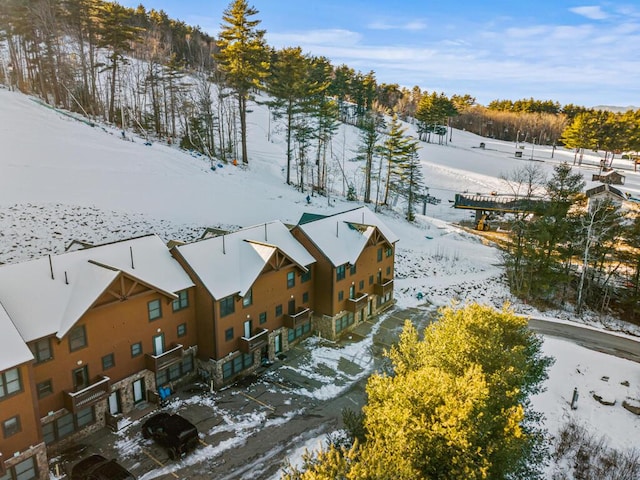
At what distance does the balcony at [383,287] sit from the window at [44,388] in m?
22.9

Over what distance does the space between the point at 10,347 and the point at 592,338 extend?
37.5 m

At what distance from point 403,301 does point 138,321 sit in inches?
909

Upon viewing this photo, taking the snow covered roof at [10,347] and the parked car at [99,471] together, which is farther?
the parked car at [99,471]

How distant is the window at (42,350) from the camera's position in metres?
18.4

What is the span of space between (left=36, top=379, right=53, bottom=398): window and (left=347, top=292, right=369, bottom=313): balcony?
1893 cm

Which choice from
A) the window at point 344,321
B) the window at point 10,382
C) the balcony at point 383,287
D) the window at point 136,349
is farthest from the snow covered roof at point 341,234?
the window at point 10,382

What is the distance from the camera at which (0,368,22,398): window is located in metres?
16.4

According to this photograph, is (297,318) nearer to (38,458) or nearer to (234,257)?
(234,257)

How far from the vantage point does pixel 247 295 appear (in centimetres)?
2617

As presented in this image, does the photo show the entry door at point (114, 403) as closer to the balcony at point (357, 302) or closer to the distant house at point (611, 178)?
the balcony at point (357, 302)

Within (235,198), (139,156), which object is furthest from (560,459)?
(139,156)

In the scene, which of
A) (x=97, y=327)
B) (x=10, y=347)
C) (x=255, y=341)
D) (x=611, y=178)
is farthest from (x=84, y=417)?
(x=611, y=178)

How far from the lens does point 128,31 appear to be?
5672 centimetres

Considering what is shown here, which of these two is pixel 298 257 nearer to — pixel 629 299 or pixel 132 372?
pixel 132 372
